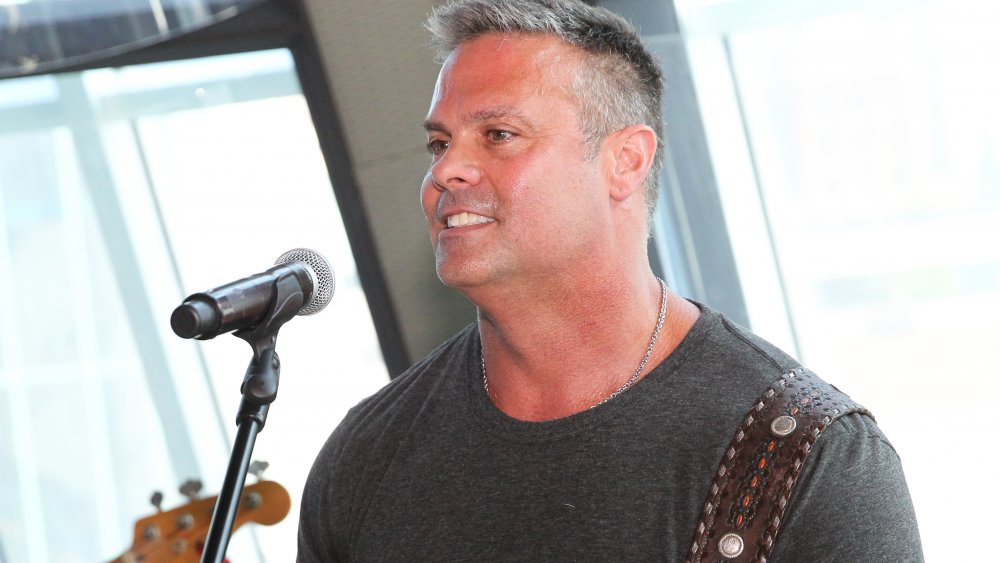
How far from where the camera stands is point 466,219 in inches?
62.1

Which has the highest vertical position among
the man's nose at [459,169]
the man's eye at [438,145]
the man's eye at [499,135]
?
the man's eye at [438,145]

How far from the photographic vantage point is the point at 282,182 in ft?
11.9

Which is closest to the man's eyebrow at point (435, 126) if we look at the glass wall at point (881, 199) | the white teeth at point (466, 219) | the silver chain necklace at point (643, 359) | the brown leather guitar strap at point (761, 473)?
the white teeth at point (466, 219)

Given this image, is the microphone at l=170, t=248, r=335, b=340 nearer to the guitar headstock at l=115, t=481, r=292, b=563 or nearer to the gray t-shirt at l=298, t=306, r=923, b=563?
the gray t-shirt at l=298, t=306, r=923, b=563

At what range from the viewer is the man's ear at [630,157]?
5.60ft

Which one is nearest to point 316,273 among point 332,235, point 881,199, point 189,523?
point 189,523

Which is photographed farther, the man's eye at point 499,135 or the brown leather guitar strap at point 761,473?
the man's eye at point 499,135

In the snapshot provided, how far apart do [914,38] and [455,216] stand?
1.46m

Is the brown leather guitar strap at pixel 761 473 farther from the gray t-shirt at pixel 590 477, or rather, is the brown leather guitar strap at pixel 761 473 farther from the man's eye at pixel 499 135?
the man's eye at pixel 499 135

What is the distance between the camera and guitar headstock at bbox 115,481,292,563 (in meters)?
2.35

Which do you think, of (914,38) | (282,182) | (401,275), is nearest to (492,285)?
(914,38)

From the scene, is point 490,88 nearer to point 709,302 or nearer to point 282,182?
point 709,302

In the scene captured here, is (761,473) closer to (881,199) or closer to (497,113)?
(497,113)

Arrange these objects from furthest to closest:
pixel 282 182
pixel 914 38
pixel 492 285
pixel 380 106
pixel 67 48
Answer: pixel 282 182 < pixel 380 106 < pixel 914 38 < pixel 492 285 < pixel 67 48
